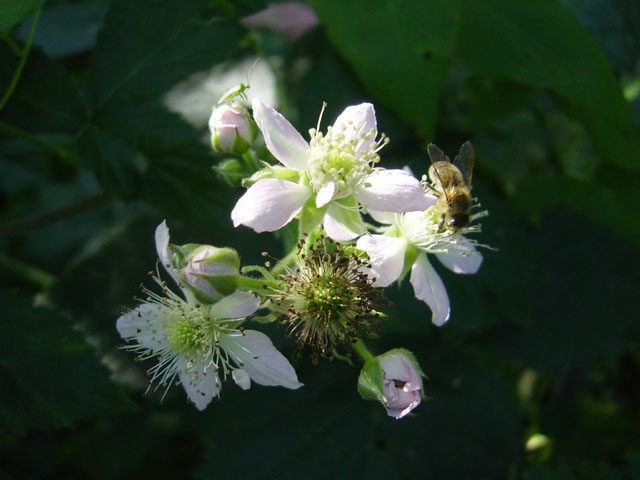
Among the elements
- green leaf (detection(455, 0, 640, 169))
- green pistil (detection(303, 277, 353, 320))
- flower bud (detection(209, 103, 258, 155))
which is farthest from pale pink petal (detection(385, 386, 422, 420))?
green leaf (detection(455, 0, 640, 169))

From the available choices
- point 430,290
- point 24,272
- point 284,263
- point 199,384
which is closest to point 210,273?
point 284,263

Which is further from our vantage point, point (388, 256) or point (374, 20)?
point (374, 20)

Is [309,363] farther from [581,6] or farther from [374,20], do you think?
[581,6]

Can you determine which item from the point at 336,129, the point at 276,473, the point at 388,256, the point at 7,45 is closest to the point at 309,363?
the point at 276,473

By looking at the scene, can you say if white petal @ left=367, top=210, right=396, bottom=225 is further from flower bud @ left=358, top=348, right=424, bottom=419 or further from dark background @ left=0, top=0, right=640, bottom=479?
flower bud @ left=358, top=348, right=424, bottom=419

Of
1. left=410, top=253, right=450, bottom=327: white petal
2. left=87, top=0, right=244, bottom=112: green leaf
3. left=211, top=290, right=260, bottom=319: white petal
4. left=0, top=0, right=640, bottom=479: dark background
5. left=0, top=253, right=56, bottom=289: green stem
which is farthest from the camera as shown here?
left=0, top=253, right=56, bottom=289: green stem

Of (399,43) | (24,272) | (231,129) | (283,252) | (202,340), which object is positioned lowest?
(24,272)

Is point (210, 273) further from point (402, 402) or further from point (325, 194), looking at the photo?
point (402, 402)

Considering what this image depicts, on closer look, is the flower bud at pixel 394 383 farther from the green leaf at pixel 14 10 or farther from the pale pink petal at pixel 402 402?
the green leaf at pixel 14 10
